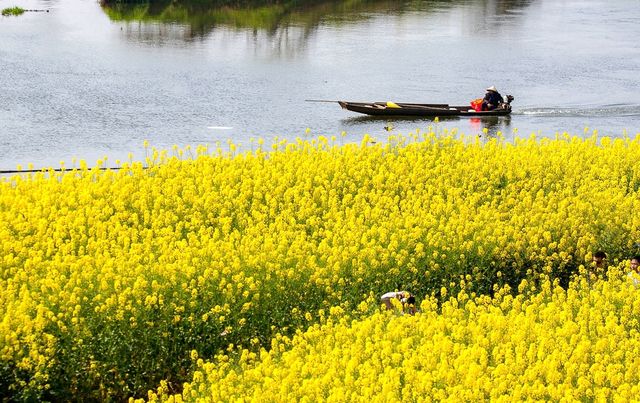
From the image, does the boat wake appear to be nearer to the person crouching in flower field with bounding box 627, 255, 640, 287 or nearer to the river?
the river

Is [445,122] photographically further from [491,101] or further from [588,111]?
[588,111]

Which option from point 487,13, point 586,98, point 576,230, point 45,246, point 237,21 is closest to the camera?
point 45,246

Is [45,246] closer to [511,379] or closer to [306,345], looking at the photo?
[306,345]

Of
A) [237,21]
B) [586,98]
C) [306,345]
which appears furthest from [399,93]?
[306,345]

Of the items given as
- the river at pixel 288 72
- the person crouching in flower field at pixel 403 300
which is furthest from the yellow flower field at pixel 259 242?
the river at pixel 288 72

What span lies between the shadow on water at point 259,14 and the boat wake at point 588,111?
633 inches

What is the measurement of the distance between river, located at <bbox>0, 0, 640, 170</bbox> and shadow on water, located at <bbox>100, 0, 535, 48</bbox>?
0.19m

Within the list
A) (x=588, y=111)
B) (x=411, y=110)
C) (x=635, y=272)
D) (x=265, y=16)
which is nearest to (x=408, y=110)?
(x=411, y=110)

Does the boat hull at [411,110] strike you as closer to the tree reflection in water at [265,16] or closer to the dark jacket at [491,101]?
the dark jacket at [491,101]

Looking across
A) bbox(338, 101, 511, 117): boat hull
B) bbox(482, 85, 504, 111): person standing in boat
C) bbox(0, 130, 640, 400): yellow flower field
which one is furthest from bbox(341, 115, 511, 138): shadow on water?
bbox(0, 130, 640, 400): yellow flower field

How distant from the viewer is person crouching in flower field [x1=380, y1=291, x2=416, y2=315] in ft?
51.2

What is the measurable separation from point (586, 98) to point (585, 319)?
28.8 m

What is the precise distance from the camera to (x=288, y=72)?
45938mm

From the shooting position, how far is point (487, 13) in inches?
2549
